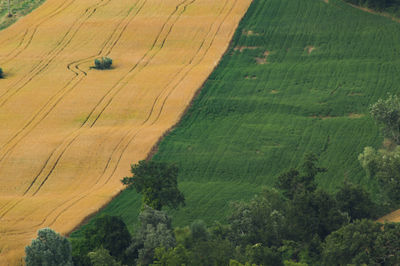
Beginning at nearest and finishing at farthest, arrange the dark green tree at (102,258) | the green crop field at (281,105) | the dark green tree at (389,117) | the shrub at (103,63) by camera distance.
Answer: the dark green tree at (102,258), the green crop field at (281,105), the dark green tree at (389,117), the shrub at (103,63)

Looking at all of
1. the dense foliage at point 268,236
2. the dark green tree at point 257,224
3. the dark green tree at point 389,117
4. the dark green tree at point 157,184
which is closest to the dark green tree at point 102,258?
the dense foliage at point 268,236

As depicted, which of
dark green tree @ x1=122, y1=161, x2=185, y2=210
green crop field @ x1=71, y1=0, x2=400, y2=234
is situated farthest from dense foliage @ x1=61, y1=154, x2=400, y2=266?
green crop field @ x1=71, y1=0, x2=400, y2=234

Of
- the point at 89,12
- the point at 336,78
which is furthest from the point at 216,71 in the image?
the point at 89,12

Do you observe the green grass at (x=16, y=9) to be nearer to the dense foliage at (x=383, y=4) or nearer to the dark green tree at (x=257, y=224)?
the dense foliage at (x=383, y=4)

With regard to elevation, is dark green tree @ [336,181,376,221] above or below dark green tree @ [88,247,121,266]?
below

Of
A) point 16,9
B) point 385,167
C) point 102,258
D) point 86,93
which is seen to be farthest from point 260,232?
point 16,9

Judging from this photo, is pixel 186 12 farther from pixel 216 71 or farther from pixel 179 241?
pixel 179 241

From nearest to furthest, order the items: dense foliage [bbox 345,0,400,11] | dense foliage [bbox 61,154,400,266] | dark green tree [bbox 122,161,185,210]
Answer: dense foliage [bbox 61,154,400,266] < dark green tree [bbox 122,161,185,210] < dense foliage [bbox 345,0,400,11]

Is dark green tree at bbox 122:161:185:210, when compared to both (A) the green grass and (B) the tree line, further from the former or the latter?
(A) the green grass
